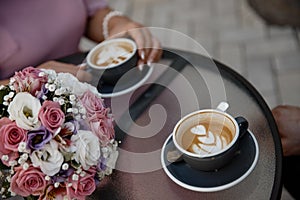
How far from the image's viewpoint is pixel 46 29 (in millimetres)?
1503

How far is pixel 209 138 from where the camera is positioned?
98 cm

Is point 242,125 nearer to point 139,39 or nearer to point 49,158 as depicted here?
point 49,158

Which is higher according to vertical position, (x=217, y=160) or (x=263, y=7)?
(x=217, y=160)

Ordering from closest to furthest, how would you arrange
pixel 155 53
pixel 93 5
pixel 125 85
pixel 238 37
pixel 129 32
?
pixel 125 85
pixel 155 53
pixel 129 32
pixel 93 5
pixel 238 37

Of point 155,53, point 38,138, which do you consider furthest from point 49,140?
point 155,53

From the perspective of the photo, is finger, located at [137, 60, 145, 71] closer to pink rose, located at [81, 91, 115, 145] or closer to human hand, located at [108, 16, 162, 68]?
human hand, located at [108, 16, 162, 68]

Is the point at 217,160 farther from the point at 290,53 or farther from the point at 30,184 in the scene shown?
the point at 290,53

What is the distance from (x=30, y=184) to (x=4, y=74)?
68 centimetres

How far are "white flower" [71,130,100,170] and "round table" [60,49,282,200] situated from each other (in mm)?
146

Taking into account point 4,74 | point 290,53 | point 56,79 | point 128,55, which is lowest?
point 290,53

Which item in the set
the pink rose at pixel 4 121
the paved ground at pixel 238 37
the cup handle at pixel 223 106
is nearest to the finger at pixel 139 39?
the cup handle at pixel 223 106

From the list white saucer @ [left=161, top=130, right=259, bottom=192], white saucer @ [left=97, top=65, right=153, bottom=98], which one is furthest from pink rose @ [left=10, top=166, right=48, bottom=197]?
white saucer @ [left=97, top=65, right=153, bottom=98]

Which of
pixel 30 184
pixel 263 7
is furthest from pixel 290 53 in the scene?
pixel 30 184

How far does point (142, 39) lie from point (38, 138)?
0.59m
